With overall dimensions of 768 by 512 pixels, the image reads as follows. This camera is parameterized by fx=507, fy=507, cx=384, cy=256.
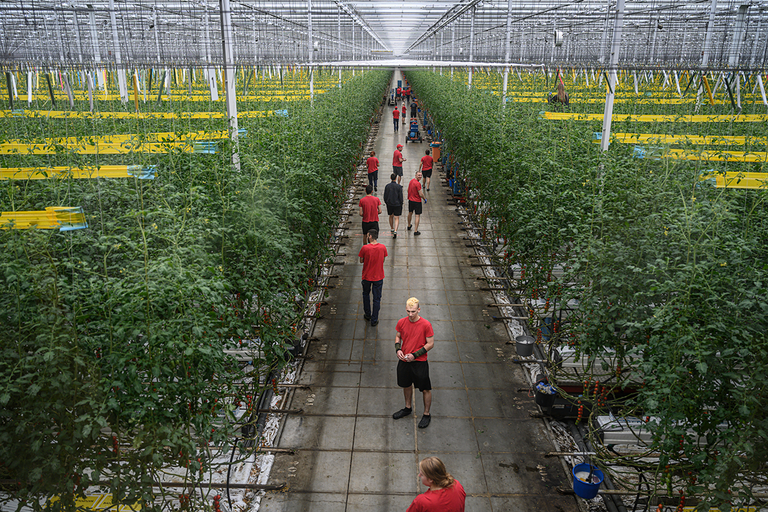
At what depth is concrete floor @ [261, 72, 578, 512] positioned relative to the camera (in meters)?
4.77

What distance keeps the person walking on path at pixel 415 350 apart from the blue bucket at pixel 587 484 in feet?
5.32

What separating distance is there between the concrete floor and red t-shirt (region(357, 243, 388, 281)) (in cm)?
80

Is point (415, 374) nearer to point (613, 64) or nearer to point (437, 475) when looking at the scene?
point (437, 475)

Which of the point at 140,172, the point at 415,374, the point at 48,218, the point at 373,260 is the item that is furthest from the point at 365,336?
the point at 48,218

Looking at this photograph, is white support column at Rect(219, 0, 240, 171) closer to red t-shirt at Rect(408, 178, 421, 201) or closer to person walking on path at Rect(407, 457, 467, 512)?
person walking on path at Rect(407, 457, 467, 512)

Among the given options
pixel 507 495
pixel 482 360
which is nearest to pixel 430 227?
pixel 482 360

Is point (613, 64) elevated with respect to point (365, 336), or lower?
elevated

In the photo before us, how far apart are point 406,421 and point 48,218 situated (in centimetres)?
405

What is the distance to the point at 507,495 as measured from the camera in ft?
15.6

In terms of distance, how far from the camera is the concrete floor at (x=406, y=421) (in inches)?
188

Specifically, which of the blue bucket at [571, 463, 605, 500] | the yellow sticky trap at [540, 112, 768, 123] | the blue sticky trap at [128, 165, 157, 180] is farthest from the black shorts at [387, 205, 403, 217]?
the blue bucket at [571, 463, 605, 500]

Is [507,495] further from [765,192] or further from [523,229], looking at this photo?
[765,192]

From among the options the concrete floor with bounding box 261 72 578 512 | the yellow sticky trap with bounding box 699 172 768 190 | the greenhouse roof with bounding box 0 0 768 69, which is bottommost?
the concrete floor with bounding box 261 72 578 512

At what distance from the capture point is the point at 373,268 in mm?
7672
